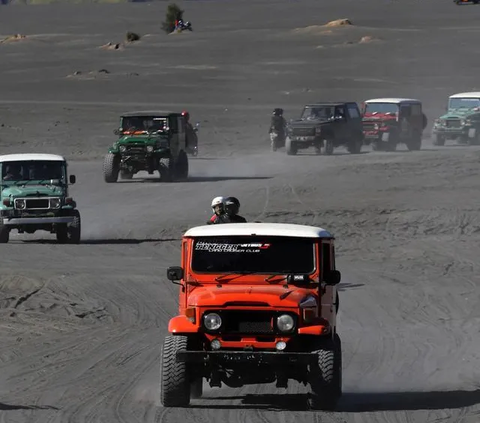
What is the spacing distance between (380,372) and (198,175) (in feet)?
87.9

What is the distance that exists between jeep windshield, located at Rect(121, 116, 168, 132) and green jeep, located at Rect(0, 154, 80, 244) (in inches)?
446

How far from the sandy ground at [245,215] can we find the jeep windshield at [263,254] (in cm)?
110

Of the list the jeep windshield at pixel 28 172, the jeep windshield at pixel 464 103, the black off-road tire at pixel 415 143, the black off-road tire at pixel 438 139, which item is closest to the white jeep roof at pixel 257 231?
the jeep windshield at pixel 28 172

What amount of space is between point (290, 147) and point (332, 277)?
34.6 metres

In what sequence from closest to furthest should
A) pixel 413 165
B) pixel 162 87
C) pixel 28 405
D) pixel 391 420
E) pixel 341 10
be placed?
pixel 391 420
pixel 28 405
pixel 413 165
pixel 162 87
pixel 341 10

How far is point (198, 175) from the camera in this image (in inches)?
1565

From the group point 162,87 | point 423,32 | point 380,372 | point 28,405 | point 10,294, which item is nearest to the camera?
point 28,405

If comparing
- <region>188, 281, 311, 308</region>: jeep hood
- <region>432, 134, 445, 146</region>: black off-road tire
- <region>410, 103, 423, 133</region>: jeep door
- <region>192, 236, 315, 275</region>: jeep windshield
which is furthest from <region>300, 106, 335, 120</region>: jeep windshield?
<region>188, 281, 311, 308</region>: jeep hood

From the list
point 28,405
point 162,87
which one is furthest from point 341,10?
point 28,405

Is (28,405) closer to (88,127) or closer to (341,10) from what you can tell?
(88,127)

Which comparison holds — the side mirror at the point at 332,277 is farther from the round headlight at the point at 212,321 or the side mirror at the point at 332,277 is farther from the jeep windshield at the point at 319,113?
the jeep windshield at the point at 319,113

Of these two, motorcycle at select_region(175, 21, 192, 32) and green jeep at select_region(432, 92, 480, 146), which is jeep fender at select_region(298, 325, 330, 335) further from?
motorcycle at select_region(175, 21, 192, 32)

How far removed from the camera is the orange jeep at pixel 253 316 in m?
10.5

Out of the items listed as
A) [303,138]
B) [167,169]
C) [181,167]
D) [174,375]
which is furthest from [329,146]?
[174,375]
